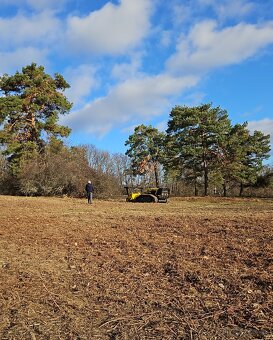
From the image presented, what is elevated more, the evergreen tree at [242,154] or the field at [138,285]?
the evergreen tree at [242,154]

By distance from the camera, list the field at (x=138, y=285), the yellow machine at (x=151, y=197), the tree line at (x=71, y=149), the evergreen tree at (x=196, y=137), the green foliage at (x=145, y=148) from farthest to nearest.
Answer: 1. the green foliage at (x=145, y=148)
2. the evergreen tree at (x=196, y=137)
3. the tree line at (x=71, y=149)
4. the yellow machine at (x=151, y=197)
5. the field at (x=138, y=285)

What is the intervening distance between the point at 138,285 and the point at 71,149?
1441 inches

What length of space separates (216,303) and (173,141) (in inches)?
1741

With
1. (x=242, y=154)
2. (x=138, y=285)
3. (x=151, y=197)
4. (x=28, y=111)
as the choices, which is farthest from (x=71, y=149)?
(x=138, y=285)

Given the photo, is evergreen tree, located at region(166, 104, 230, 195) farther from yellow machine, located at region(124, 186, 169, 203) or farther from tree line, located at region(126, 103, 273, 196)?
yellow machine, located at region(124, 186, 169, 203)

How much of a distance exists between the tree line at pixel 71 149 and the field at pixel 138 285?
26.8 m

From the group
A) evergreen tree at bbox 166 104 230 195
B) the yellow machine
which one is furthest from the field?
evergreen tree at bbox 166 104 230 195

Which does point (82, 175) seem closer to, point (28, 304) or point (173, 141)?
point (173, 141)

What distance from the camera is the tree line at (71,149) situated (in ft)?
117

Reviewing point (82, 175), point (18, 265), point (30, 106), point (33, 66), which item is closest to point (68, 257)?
point (18, 265)

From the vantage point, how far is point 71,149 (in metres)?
41.0

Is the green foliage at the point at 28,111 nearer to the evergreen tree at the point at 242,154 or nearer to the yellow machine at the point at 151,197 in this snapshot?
the yellow machine at the point at 151,197

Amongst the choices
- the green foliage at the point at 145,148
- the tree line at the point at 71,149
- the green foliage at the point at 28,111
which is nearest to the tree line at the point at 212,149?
the tree line at the point at 71,149

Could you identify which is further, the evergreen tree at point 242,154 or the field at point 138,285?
the evergreen tree at point 242,154
